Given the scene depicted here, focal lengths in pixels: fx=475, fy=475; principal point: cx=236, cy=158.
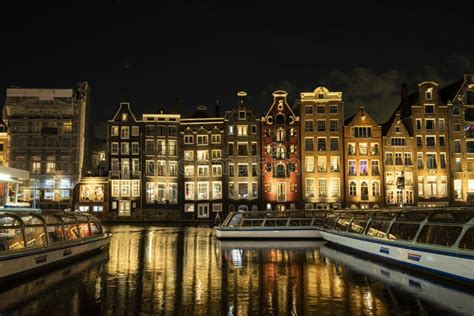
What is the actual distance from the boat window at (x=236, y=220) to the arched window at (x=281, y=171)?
112 feet

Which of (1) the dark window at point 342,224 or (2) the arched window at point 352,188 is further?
(2) the arched window at point 352,188

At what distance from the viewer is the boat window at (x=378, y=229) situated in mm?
22344

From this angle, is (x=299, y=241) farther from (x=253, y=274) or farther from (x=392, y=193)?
(x=392, y=193)

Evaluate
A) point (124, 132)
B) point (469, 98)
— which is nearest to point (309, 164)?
point (469, 98)

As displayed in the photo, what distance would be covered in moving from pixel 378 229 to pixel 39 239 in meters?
15.3

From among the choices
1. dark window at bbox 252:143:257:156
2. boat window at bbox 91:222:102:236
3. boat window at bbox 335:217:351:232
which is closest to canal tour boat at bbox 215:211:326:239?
boat window at bbox 335:217:351:232

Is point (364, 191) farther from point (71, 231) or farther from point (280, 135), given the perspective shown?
point (71, 231)

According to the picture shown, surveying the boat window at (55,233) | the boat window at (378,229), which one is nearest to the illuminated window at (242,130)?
the boat window at (378,229)

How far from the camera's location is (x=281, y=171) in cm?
6819

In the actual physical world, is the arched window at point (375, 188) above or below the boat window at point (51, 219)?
above

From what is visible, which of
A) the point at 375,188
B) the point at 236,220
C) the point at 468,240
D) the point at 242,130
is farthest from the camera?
the point at 242,130

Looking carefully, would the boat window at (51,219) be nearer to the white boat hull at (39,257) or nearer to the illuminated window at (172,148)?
the white boat hull at (39,257)

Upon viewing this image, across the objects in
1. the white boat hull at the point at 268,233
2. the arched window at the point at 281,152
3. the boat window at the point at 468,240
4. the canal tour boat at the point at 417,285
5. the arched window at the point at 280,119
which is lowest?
the canal tour boat at the point at 417,285

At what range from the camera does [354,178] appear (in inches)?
2635
